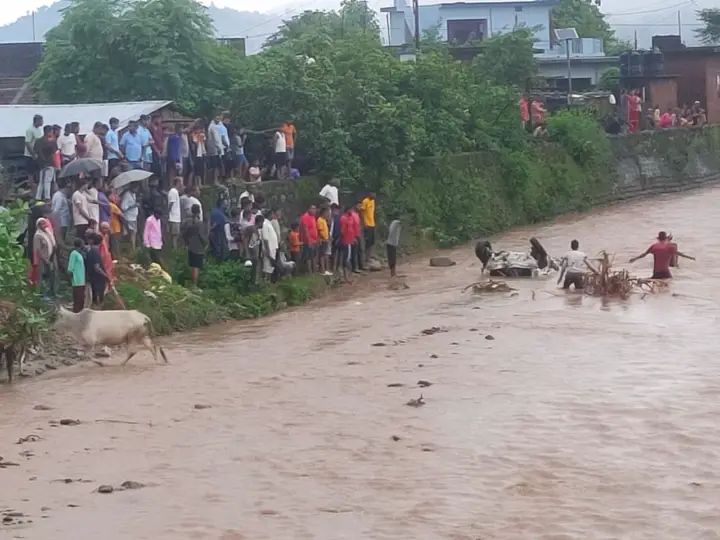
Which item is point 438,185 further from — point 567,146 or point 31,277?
point 31,277

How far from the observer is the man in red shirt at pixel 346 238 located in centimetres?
2470

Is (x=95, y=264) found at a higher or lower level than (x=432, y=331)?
higher

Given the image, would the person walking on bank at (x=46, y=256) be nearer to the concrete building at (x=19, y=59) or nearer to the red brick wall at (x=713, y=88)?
the concrete building at (x=19, y=59)

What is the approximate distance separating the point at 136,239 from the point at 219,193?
116 inches

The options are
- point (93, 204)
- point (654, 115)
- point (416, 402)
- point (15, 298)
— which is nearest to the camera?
point (416, 402)

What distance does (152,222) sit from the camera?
818 inches

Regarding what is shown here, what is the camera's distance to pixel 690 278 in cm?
2472

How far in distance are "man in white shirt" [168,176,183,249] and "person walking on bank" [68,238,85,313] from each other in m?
3.15

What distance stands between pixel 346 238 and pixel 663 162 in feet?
68.3

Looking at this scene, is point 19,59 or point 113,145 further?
point 19,59

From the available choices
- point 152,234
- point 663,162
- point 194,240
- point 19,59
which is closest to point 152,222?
point 152,234

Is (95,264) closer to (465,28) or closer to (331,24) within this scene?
(331,24)

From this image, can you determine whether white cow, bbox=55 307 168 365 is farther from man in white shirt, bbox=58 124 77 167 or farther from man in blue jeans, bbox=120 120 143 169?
man in blue jeans, bbox=120 120 143 169

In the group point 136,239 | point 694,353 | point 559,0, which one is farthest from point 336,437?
point 559,0
